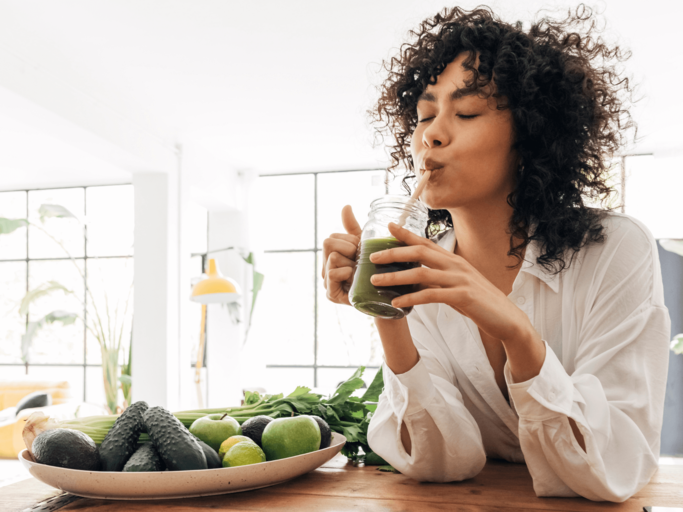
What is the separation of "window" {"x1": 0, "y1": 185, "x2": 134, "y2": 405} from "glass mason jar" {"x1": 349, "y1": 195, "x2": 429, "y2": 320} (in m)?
7.70

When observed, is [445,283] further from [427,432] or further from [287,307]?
[287,307]

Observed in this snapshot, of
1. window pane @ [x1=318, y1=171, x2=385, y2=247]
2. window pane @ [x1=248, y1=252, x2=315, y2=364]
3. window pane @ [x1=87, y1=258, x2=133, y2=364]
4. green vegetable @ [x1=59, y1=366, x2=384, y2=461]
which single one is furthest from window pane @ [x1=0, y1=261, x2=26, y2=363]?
green vegetable @ [x1=59, y1=366, x2=384, y2=461]

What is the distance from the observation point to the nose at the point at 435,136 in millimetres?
1011

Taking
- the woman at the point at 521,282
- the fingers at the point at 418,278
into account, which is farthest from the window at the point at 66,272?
the fingers at the point at 418,278

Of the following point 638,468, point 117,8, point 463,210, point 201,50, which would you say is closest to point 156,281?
point 201,50

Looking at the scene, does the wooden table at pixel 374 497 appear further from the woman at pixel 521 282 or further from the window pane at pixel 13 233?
the window pane at pixel 13 233

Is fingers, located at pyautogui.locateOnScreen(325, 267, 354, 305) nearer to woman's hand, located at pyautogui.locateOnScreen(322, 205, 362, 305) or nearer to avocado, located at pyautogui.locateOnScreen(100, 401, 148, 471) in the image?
woman's hand, located at pyautogui.locateOnScreen(322, 205, 362, 305)

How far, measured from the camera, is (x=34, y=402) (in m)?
5.30

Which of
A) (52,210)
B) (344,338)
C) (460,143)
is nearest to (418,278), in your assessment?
(460,143)

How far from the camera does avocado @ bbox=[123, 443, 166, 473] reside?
82 cm

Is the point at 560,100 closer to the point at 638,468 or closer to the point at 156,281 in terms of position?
the point at 638,468

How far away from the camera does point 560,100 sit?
1.18 meters

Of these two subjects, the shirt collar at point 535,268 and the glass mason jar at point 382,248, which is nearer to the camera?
the glass mason jar at point 382,248

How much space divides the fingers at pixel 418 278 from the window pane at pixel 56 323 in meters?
8.23
